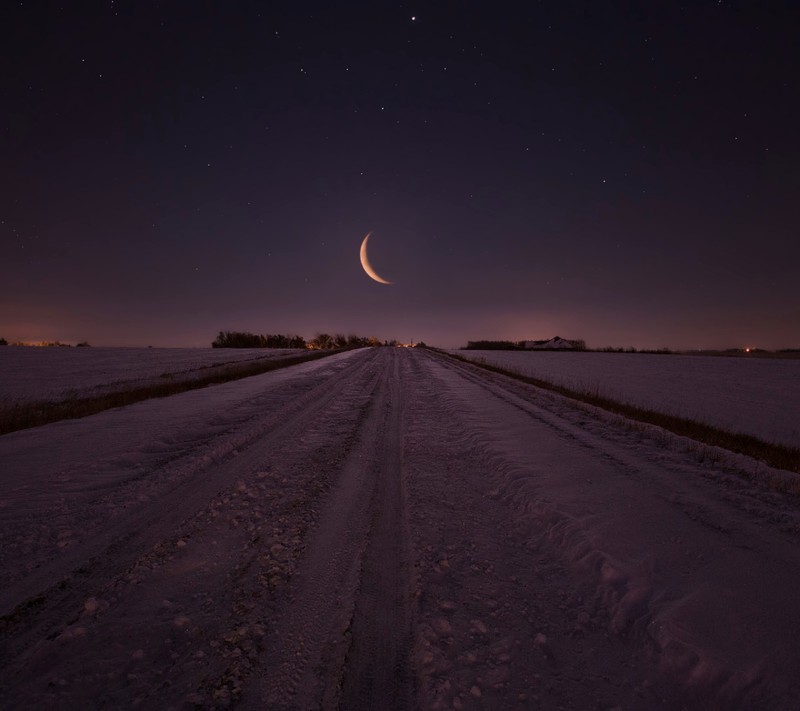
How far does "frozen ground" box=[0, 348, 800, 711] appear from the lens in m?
2.20

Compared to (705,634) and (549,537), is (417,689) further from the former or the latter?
(549,537)

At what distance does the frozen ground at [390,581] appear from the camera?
7.21 feet

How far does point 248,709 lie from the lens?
199cm

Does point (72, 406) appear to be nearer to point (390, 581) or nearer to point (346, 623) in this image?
point (390, 581)

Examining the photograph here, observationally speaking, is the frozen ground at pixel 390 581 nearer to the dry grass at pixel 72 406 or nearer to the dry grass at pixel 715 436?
the dry grass at pixel 715 436

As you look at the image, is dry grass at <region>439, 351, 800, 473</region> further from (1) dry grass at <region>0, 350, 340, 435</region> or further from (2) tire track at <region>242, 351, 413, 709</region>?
(1) dry grass at <region>0, 350, 340, 435</region>

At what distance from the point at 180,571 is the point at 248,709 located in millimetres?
1607

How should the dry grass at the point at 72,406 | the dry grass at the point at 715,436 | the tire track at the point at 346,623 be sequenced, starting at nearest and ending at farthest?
the tire track at the point at 346,623 → the dry grass at the point at 715,436 → the dry grass at the point at 72,406

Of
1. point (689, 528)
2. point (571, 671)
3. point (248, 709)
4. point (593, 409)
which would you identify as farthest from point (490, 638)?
point (593, 409)

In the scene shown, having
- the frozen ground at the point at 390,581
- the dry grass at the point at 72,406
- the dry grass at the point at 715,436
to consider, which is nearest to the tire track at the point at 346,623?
the frozen ground at the point at 390,581

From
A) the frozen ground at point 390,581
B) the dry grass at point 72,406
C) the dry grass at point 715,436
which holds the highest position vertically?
the dry grass at point 72,406

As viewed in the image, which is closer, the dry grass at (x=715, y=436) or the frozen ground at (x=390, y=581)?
the frozen ground at (x=390, y=581)

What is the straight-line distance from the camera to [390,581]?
3135mm

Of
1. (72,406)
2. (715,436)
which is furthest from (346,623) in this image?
(72,406)
